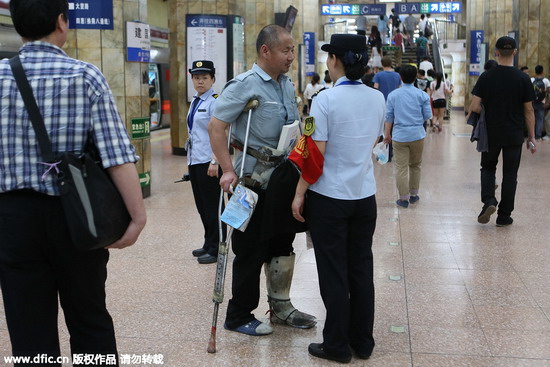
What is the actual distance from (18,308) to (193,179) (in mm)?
3332

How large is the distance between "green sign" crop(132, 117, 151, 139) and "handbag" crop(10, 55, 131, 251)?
618 centimetres

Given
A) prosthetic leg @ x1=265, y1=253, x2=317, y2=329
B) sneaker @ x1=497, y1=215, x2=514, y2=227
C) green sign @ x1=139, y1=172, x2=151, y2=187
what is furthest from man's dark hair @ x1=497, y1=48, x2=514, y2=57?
green sign @ x1=139, y1=172, x2=151, y2=187

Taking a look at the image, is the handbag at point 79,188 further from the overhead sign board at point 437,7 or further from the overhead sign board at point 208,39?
the overhead sign board at point 437,7

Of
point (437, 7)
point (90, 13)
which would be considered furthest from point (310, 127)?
point (437, 7)

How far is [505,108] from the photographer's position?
6.69 metres

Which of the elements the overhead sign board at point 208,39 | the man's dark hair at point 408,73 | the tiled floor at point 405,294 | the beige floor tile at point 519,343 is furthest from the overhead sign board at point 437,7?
the beige floor tile at point 519,343

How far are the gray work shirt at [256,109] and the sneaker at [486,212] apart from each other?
3.47 meters

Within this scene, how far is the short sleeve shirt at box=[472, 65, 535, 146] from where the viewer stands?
6.65 meters

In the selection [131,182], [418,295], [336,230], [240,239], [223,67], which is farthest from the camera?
[223,67]

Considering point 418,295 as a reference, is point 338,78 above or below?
above

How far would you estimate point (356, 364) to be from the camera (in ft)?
11.7

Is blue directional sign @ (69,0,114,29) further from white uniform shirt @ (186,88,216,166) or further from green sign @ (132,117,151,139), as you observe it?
white uniform shirt @ (186,88,216,166)

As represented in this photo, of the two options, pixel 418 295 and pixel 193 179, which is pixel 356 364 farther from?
pixel 193 179

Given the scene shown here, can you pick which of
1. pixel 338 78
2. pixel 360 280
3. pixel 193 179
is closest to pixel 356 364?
pixel 360 280
